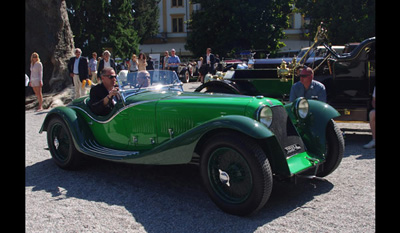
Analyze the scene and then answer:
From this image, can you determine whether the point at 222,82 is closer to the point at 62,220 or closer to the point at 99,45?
the point at 62,220

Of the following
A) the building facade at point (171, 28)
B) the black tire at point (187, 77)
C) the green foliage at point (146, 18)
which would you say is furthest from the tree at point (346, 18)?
the building facade at point (171, 28)

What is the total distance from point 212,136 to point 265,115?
658 mm

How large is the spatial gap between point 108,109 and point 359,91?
15.7 feet

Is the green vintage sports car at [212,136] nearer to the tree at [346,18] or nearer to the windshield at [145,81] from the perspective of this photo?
the windshield at [145,81]

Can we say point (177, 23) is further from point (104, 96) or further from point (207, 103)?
point (207, 103)

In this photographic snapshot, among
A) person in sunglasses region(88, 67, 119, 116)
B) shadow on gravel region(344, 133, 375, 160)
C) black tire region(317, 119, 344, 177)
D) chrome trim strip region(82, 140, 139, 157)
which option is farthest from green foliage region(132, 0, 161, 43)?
black tire region(317, 119, 344, 177)

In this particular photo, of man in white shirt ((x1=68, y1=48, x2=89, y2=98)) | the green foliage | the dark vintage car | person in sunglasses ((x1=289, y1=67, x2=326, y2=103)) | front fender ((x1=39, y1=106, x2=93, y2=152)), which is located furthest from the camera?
the green foliage

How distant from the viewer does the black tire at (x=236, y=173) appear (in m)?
3.58

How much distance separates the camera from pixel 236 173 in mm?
3787

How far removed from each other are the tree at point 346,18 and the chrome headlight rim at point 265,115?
21.7 metres

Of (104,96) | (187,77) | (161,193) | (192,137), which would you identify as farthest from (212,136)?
(187,77)

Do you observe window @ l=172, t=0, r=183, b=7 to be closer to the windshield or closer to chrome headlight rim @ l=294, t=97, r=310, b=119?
the windshield

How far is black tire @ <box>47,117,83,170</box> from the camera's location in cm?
542

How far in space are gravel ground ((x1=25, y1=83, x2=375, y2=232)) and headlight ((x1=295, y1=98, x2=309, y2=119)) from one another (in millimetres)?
841
